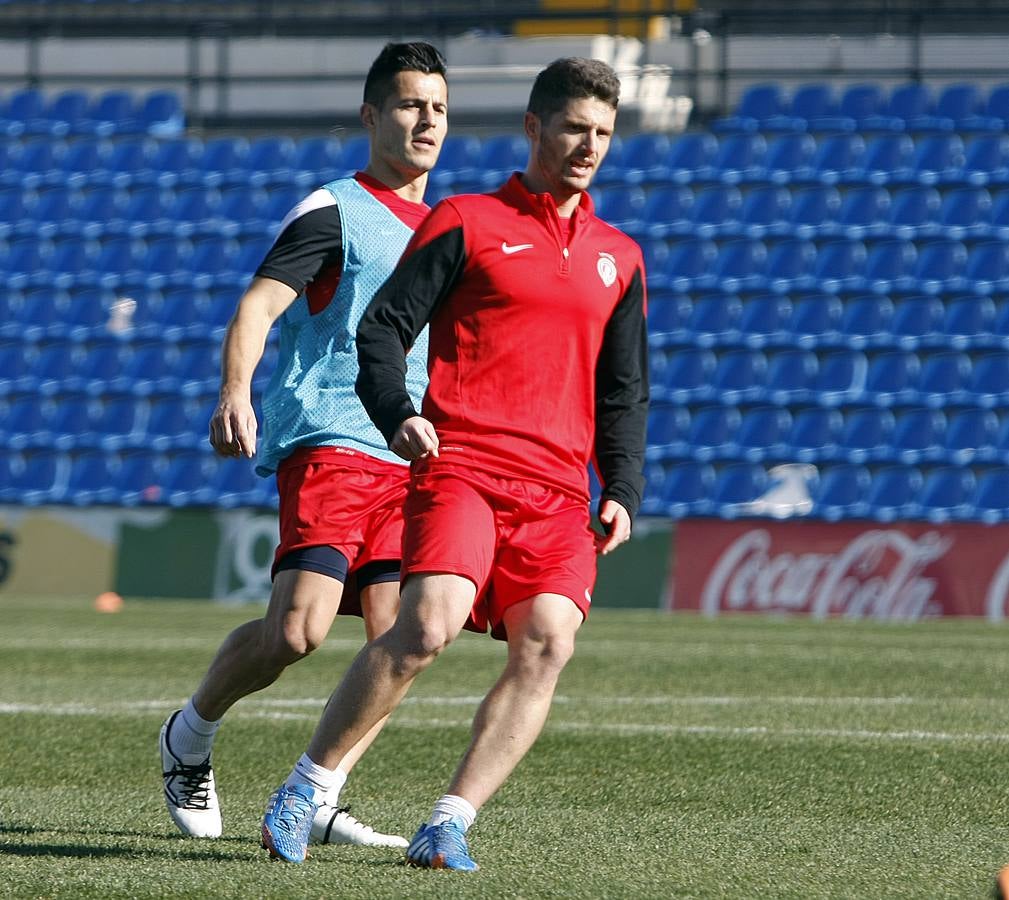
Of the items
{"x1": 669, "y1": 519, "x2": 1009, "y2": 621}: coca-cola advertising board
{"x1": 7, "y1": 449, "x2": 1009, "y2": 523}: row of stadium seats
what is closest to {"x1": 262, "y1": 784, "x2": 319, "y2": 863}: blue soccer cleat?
{"x1": 669, "y1": 519, "x2": 1009, "y2": 621}: coca-cola advertising board

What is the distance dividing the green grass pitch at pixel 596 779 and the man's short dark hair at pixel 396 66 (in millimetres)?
1829

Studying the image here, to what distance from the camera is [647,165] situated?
57.0ft

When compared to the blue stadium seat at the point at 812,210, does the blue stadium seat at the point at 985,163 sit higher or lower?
higher

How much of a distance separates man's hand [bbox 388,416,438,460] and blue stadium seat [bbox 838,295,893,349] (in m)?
12.5

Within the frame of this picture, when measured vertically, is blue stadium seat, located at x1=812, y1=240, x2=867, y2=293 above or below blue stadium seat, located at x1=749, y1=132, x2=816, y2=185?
below

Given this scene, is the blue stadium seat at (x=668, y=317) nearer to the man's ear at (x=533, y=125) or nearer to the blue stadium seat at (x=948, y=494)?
the blue stadium seat at (x=948, y=494)

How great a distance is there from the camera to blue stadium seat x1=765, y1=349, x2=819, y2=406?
15.7m

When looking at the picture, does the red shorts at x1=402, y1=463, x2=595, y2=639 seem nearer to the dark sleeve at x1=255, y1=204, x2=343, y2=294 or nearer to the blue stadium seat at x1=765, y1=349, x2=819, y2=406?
the dark sleeve at x1=255, y1=204, x2=343, y2=294

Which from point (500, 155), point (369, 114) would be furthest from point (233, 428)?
point (500, 155)

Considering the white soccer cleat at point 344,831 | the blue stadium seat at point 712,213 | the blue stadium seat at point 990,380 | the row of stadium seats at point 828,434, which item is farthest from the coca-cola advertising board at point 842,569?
the white soccer cleat at point 344,831

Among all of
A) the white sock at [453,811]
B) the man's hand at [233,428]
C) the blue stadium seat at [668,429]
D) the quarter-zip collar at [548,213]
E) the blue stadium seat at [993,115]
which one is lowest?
the blue stadium seat at [668,429]

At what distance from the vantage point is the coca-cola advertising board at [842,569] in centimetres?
1345

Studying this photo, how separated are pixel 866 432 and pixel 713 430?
130 centimetres

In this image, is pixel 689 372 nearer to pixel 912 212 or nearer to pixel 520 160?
pixel 912 212
